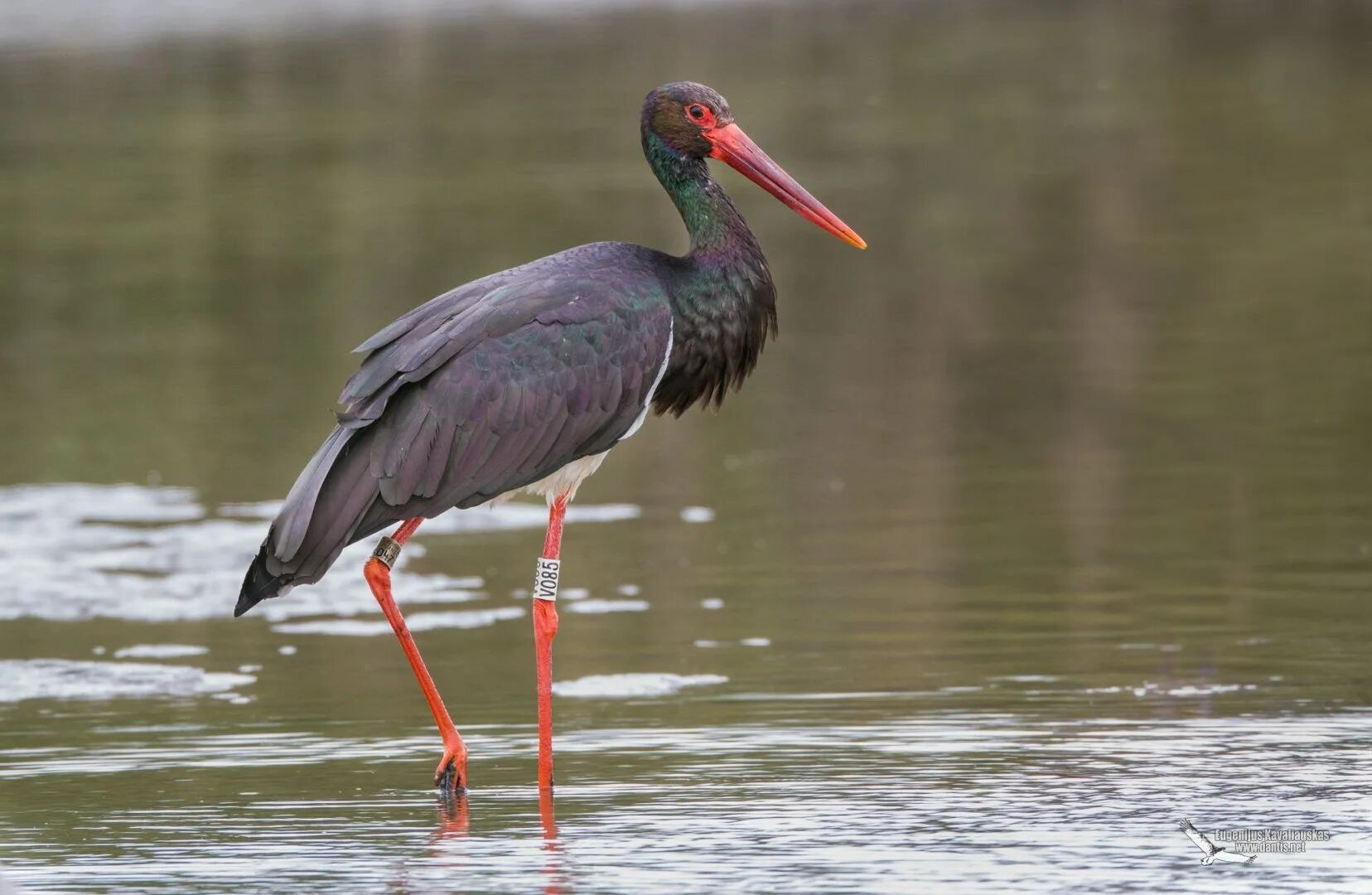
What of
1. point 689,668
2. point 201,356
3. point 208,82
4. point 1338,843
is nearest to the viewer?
point 1338,843

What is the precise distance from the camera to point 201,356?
15234mm

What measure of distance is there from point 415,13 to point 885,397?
25618 mm

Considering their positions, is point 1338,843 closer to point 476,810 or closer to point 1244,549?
point 476,810

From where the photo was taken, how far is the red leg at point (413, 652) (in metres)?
6.30

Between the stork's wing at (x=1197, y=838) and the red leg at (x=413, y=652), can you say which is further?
the red leg at (x=413, y=652)

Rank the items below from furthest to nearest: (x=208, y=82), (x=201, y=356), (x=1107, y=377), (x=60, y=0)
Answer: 1. (x=60, y=0)
2. (x=208, y=82)
3. (x=201, y=356)
4. (x=1107, y=377)

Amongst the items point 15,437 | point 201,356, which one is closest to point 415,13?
point 201,356

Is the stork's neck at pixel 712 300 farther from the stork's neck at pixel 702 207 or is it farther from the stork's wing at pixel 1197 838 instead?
the stork's wing at pixel 1197 838

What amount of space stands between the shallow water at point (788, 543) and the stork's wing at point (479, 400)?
2.15 ft

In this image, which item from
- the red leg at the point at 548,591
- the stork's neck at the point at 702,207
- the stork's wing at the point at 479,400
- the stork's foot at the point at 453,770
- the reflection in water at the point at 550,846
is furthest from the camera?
the stork's neck at the point at 702,207

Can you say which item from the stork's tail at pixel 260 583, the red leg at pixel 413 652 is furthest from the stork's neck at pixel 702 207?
the stork's tail at pixel 260 583

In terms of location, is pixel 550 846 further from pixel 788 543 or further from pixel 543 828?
pixel 788 543

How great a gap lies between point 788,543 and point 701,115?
8.36 ft

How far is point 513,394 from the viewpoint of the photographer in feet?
22.1
